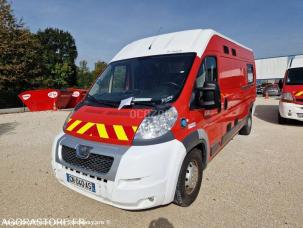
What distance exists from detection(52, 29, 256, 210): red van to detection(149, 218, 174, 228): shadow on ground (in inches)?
12.2

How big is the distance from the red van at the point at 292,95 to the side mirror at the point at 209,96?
563 centimetres

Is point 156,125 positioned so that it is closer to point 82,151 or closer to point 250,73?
point 82,151

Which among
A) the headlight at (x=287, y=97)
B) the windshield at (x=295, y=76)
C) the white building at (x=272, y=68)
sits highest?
the white building at (x=272, y=68)

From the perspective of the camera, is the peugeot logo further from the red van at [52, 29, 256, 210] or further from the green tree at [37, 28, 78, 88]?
the green tree at [37, 28, 78, 88]

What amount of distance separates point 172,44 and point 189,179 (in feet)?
6.44

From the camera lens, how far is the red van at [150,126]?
2.38 metres

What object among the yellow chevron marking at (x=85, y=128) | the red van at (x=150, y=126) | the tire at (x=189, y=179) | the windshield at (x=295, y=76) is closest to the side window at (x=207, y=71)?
the red van at (x=150, y=126)

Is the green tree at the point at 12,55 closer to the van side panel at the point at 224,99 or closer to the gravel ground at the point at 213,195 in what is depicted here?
the gravel ground at the point at 213,195

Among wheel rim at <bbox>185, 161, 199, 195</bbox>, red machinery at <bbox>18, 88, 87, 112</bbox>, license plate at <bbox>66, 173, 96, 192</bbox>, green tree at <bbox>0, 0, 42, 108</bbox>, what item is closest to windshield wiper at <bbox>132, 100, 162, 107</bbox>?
wheel rim at <bbox>185, 161, 199, 195</bbox>

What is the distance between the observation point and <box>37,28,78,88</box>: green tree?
3447 centimetres

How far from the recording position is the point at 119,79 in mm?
3529

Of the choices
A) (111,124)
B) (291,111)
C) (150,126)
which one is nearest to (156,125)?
(150,126)

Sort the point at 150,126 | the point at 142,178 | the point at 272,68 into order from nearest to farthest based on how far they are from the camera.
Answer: the point at 142,178 < the point at 150,126 < the point at 272,68

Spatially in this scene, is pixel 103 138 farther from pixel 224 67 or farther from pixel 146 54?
pixel 224 67
